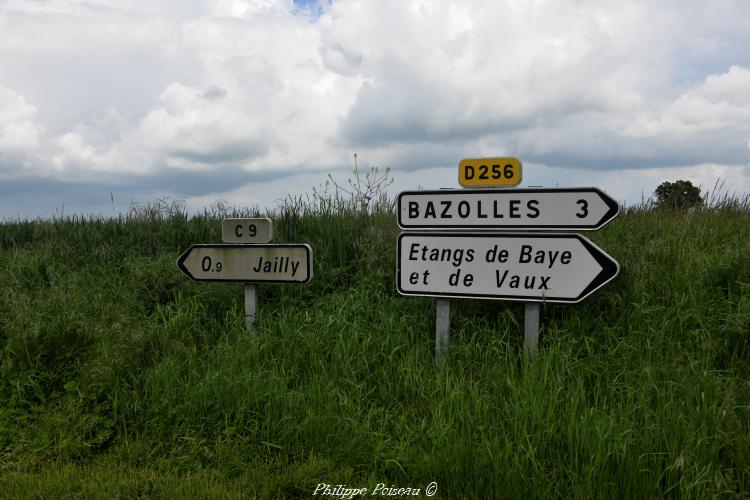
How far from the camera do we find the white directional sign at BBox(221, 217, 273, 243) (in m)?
5.54

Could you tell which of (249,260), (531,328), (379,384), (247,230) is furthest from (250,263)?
(531,328)

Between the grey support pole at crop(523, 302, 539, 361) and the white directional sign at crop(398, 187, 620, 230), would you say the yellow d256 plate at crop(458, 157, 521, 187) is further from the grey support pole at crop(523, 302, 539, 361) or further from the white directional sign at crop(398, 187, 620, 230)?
the grey support pole at crop(523, 302, 539, 361)

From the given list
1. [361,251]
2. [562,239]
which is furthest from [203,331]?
[562,239]

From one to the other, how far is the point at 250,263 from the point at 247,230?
34cm

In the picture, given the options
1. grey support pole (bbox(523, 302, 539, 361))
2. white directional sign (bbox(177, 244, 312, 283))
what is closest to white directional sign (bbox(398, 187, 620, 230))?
grey support pole (bbox(523, 302, 539, 361))

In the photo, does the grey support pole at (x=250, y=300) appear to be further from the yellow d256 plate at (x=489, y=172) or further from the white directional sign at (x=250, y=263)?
the yellow d256 plate at (x=489, y=172)

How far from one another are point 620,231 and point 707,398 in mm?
2817

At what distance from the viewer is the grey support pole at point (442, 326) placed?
15.7 ft

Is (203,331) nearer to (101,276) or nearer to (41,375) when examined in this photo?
(41,375)

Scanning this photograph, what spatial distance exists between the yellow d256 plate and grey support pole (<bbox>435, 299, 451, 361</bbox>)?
108 centimetres

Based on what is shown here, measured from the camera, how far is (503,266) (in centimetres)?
474

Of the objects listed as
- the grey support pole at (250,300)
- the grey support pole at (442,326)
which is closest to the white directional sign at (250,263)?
the grey support pole at (250,300)

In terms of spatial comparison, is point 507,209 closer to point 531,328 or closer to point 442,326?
point 531,328

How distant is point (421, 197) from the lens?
16.4ft
